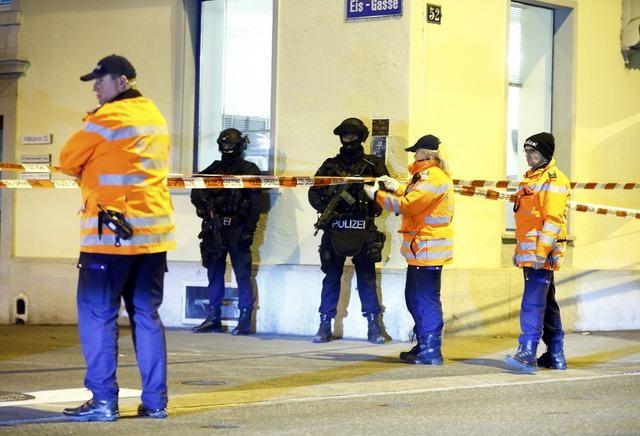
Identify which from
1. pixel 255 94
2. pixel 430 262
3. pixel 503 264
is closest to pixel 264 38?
pixel 255 94

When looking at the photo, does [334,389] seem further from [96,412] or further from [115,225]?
[115,225]

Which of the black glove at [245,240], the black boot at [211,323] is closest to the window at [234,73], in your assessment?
the black glove at [245,240]

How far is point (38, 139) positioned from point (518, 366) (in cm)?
733

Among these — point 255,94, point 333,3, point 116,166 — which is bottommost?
point 116,166

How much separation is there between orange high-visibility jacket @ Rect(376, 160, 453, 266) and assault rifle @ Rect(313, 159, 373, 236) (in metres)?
1.75

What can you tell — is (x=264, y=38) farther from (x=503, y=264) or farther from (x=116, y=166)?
(x=116, y=166)

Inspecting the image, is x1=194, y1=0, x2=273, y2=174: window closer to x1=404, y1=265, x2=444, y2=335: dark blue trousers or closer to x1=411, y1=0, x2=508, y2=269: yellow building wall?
x1=411, y1=0, x2=508, y2=269: yellow building wall

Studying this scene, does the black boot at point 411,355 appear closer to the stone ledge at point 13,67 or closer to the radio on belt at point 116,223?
the radio on belt at point 116,223

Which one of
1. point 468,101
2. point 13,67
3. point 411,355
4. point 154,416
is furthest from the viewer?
point 13,67

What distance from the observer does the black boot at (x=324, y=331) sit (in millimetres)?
12141

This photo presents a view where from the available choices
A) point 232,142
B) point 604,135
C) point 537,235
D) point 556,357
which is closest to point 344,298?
point 232,142

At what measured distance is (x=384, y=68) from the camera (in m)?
12.6

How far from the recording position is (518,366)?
388 inches

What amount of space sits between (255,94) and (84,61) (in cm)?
224
